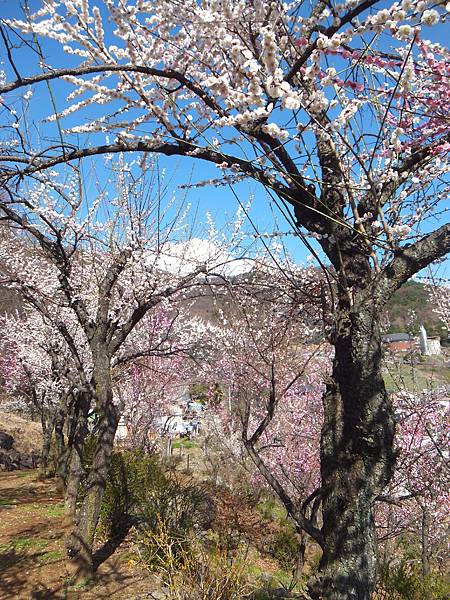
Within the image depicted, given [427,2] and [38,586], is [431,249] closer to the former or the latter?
[427,2]

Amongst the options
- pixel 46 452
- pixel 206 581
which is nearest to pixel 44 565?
pixel 206 581

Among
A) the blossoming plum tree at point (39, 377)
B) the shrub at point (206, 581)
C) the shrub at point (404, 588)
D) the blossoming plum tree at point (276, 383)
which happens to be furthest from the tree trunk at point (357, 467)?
the blossoming plum tree at point (39, 377)

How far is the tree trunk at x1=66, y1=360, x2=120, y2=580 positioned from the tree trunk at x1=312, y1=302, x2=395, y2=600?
3075 mm

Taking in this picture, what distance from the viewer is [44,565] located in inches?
190

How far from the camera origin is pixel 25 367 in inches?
449

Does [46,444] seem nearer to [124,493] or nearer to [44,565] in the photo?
[124,493]

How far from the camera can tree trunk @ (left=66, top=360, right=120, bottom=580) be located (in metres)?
4.49

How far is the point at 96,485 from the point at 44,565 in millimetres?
1187

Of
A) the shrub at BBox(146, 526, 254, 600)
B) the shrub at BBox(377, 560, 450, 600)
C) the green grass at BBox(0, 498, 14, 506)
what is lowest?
the shrub at BBox(377, 560, 450, 600)

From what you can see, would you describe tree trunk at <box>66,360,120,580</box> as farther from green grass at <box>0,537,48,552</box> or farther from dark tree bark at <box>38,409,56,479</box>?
dark tree bark at <box>38,409,56,479</box>

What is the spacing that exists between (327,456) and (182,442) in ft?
65.0

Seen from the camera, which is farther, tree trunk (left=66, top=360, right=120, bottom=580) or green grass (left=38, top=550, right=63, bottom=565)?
green grass (left=38, top=550, right=63, bottom=565)

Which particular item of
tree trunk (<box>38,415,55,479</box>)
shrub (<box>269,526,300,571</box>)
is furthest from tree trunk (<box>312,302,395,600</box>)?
tree trunk (<box>38,415,55,479</box>)

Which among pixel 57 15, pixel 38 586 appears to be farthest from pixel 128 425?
pixel 57 15
